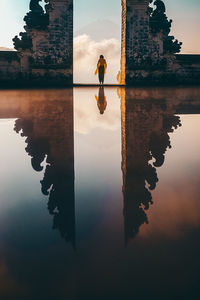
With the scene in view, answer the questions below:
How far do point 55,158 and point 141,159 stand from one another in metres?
0.54

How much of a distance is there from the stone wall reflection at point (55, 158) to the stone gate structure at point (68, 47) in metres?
7.92

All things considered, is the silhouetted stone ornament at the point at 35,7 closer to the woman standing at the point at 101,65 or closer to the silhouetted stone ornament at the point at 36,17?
the silhouetted stone ornament at the point at 36,17

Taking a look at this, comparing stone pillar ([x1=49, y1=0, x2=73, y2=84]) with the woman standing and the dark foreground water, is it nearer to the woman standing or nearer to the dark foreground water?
the woman standing

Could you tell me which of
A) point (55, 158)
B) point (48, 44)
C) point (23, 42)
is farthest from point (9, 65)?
point (55, 158)

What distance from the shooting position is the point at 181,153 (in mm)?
2008

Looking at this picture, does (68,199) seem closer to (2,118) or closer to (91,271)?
(91,271)

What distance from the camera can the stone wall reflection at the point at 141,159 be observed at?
1094 millimetres

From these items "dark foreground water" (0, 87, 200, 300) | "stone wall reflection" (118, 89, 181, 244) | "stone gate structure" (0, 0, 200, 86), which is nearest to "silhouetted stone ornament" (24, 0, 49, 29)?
"stone gate structure" (0, 0, 200, 86)

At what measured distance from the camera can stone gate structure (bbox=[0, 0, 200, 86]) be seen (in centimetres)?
1079

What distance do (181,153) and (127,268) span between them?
137 cm

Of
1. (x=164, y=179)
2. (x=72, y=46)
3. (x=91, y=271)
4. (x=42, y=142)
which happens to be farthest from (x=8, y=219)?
(x=72, y=46)

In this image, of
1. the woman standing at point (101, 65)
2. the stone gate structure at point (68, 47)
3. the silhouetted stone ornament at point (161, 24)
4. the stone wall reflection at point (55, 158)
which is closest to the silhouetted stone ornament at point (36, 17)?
the stone gate structure at point (68, 47)

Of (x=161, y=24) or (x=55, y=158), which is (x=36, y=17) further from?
(x=55, y=158)

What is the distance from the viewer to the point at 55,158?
6.12 ft
